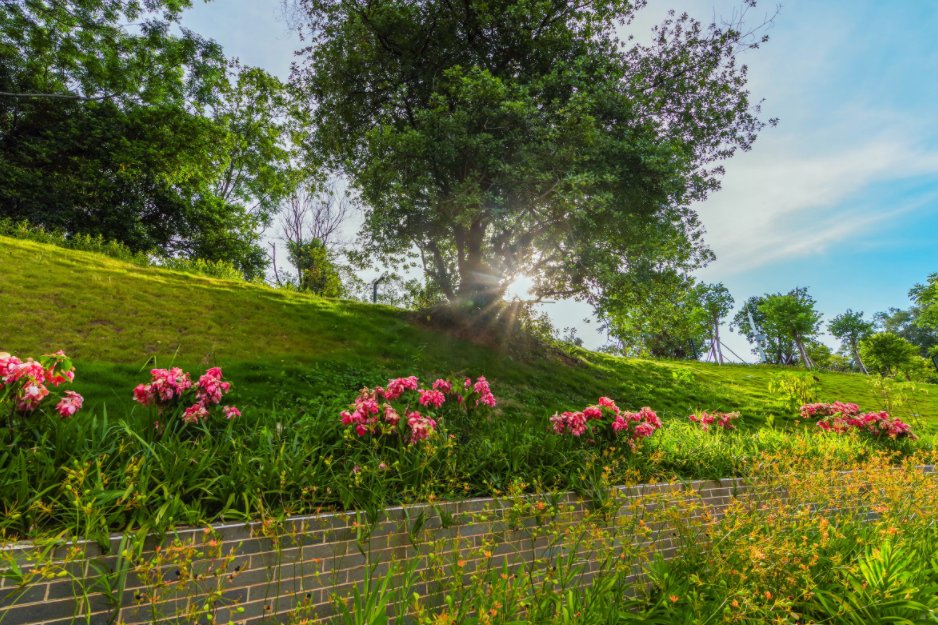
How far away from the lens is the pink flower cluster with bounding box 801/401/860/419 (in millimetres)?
7207

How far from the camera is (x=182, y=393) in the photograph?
10.9 ft

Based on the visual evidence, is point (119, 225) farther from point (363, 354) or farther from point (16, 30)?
point (363, 354)

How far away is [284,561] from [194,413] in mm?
1521

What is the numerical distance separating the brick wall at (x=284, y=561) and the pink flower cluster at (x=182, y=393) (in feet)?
4.07

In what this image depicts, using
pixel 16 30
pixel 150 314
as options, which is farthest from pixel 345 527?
pixel 16 30

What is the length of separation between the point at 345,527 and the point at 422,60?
12.4m

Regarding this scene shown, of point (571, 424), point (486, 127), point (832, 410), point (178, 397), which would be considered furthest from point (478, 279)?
point (178, 397)

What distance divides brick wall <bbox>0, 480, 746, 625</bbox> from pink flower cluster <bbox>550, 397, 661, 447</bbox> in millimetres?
829

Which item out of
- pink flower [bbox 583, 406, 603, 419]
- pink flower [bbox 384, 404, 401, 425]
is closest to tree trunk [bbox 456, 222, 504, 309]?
pink flower [bbox 583, 406, 603, 419]

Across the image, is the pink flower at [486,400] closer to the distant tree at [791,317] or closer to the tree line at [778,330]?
the tree line at [778,330]

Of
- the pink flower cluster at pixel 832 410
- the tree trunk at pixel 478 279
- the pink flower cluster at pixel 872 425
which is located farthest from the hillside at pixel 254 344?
the pink flower cluster at pixel 872 425

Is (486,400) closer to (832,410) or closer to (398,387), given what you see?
(398,387)

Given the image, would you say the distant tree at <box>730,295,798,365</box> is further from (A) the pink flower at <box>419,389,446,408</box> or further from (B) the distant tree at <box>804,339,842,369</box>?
(A) the pink flower at <box>419,389,446,408</box>

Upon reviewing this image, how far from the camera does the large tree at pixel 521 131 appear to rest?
9555 mm
